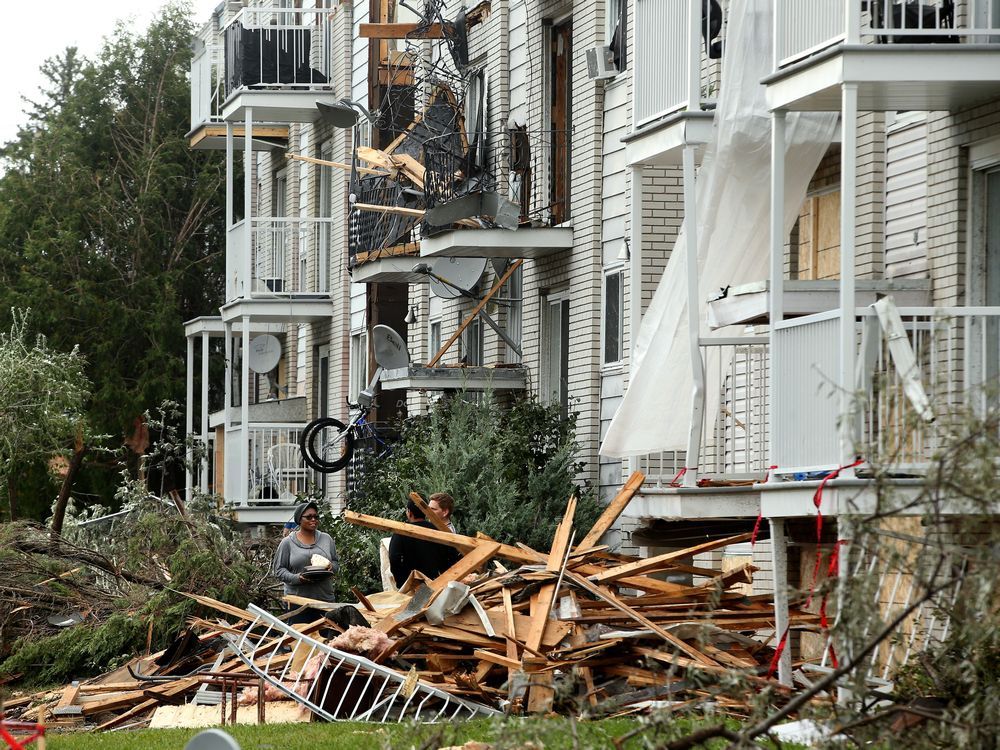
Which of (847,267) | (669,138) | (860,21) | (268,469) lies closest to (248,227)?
(268,469)

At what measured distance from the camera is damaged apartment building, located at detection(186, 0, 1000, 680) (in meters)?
12.6

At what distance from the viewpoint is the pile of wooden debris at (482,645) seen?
527 inches

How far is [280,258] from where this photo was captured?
108 ft

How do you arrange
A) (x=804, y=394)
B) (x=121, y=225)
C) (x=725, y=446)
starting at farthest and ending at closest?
(x=121, y=225)
(x=725, y=446)
(x=804, y=394)

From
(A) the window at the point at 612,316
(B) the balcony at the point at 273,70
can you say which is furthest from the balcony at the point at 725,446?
(B) the balcony at the point at 273,70

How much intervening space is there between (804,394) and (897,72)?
2.25m

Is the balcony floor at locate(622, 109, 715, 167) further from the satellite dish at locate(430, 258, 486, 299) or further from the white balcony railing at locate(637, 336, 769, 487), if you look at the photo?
the satellite dish at locate(430, 258, 486, 299)

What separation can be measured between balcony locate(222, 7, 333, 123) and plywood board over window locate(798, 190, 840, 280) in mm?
15025

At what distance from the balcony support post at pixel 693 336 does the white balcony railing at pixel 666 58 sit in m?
0.97

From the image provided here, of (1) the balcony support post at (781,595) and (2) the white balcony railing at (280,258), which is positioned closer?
(1) the balcony support post at (781,595)

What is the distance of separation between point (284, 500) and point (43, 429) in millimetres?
4470

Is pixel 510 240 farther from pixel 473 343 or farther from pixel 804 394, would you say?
pixel 804 394

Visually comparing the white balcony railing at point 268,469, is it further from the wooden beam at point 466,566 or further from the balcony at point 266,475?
the wooden beam at point 466,566

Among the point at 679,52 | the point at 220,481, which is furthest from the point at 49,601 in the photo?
the point at 220,481
